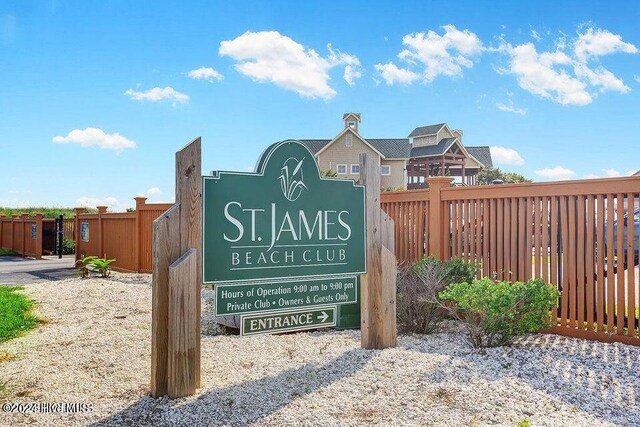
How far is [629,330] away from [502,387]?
289 cm

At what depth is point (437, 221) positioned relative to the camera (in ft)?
27.6

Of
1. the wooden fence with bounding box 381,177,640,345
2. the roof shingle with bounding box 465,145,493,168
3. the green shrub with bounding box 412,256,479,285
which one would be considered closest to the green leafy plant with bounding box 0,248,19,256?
the wooden fence with bounding box 381,177,640,345

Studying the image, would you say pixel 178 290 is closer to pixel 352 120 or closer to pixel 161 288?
pixel 161 288

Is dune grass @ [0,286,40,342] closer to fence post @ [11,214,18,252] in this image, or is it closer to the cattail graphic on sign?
the cattail graphic on sign

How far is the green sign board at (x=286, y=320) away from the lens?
4965 mm

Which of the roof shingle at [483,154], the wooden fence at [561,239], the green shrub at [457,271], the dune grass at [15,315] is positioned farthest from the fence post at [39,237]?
the roof shingle at [483,154]

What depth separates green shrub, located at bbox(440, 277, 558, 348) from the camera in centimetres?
567

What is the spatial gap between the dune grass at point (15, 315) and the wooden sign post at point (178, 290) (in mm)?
3668

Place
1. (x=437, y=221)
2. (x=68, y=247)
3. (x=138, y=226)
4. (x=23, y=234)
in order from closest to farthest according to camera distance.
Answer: (x=437, y=221) → (x=138, y=226) → (x=68, y=247) → (x=23, y=234)

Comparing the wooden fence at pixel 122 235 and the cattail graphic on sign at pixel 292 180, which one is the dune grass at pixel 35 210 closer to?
the wooden fence at pixel 122 235

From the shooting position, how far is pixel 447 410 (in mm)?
3980

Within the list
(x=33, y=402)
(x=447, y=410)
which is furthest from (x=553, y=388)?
(x=33, y=402)

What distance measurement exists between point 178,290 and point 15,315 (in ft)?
18.0

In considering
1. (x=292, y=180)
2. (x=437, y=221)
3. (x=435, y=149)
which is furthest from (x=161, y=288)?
(x=435, y=149)
